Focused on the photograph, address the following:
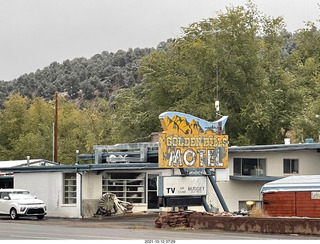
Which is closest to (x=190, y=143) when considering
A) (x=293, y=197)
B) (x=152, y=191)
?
(x=293, y=197)

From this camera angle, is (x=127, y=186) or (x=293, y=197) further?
(x=127, y=186)

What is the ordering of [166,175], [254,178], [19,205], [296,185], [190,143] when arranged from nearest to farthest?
[296,185]
[190,143]
[19,205]
[254,178]
[166,175]

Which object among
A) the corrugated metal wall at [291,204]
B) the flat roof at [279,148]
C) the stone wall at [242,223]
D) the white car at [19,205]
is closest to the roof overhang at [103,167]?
the white car at [19,205]

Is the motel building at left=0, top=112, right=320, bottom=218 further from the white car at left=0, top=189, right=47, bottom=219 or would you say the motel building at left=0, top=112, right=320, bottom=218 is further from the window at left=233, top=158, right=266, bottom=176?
the white car at left=0, top=189, right=47, bottom=219

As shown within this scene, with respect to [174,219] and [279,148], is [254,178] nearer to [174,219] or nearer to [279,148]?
[279,148]

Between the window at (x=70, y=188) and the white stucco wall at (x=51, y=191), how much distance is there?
0.84 feet

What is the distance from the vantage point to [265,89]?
71.8 metres

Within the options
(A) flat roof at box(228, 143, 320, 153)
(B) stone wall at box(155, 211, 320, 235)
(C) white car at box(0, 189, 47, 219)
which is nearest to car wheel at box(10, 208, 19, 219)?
(C) white car at box(0, 189, 47, 219)

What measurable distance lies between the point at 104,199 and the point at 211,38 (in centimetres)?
2812

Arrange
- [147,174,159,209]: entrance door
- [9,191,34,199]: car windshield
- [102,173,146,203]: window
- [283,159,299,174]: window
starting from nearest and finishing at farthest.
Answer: [9,191,34,199]: car windshield, [283,159,299,174]: window, [147,174,159,209]: entrance door, [102,173,146,203]: window

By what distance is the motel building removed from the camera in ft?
118

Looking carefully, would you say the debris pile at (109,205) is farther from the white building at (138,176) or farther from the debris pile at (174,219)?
the debris pile at (174,219)

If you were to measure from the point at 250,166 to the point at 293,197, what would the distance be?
8.97 meters

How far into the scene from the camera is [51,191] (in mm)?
47469
